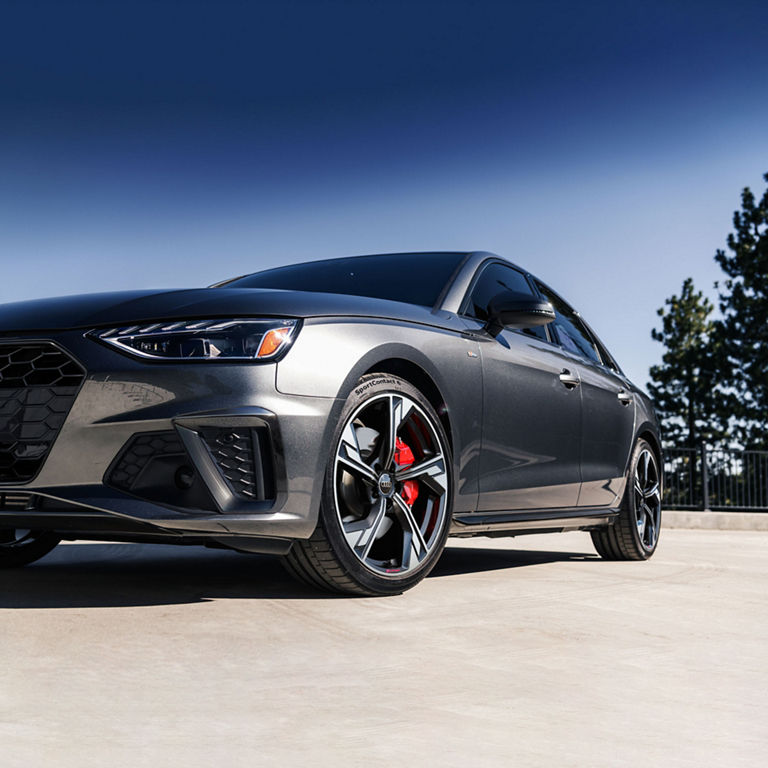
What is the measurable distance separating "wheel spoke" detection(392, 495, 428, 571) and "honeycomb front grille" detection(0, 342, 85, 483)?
1257 millimetres

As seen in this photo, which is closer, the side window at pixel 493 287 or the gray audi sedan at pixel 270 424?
the gray audi sedan at pixel 270 424

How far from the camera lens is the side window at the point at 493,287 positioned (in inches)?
190

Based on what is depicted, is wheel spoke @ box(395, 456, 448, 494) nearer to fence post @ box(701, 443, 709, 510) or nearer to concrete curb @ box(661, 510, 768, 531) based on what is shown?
concrete curb @ box(661, 510, 768, 531)

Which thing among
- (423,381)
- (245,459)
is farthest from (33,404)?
(423,381)

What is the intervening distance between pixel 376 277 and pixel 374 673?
8.72 ft

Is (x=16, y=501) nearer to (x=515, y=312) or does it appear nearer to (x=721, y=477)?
(x=515, y=312)

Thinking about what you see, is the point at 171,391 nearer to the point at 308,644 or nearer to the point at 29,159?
the point at 308,644

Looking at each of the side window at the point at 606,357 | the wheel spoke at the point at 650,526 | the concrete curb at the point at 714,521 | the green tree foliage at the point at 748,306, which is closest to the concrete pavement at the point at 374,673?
the wheel spoke at the point at 650,526

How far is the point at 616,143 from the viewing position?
18828 millimetres

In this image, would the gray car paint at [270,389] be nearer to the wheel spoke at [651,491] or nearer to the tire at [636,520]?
the tire at [636,520]

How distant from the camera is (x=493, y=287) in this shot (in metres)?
5.11

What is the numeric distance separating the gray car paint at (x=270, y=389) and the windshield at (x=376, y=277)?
26cm

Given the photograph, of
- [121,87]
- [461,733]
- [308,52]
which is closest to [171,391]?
[461,733]

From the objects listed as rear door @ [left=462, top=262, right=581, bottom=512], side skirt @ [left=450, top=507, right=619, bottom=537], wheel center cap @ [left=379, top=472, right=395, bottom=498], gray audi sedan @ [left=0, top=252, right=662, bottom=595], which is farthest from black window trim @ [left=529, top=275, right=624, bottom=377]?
wheel center cap @ [left=379, top=472, right=395, bottom=498]
